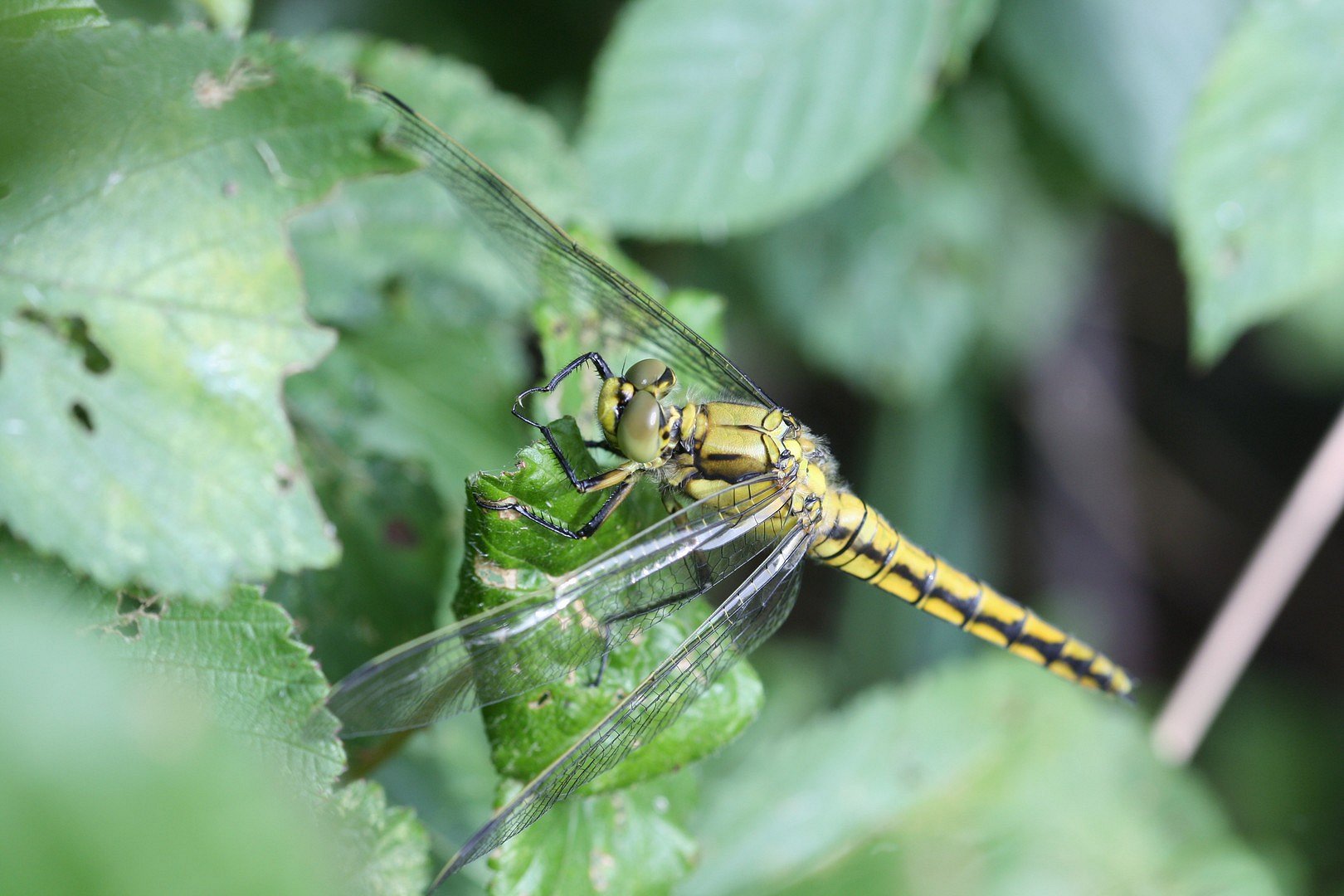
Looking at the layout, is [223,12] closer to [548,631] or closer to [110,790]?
[548,631]

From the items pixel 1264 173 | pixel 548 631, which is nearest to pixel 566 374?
pixel 548 631

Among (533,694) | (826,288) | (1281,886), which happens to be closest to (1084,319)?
(826,288)

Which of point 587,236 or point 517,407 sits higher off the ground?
point 587,236

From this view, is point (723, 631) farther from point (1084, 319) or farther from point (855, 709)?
point (1084, 319)

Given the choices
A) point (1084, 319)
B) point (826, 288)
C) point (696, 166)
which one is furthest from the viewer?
point (1084, 319)

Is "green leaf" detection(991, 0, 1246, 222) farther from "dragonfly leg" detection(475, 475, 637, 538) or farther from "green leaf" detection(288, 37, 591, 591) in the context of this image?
"dragonfly leg" detection(475, 475, 637, 538)

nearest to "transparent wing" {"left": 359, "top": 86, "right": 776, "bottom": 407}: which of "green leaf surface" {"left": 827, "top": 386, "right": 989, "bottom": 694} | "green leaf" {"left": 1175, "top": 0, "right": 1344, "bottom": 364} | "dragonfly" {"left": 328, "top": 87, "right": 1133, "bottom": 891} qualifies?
"dragonfly" {"left": 328, "top": 87, "right": 1133, "bottom": 891}

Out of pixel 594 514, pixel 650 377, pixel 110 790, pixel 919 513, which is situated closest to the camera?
pixel 110 790
